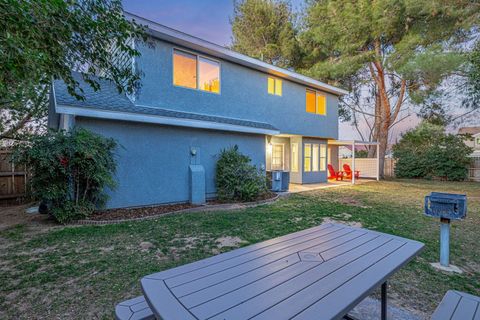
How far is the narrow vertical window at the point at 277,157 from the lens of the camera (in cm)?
1273

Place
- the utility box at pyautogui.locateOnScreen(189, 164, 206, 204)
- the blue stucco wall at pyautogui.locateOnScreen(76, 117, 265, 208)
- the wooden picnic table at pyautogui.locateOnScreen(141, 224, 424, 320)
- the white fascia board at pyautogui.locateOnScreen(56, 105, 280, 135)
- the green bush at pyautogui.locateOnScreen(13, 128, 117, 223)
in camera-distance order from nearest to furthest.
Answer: the wooden picnic table at pyautogui.locateOnScreen(141, 224, 424, 320), the green bush at pyautogui.locateOnScreen(13, 128, 117, 223), the white fascia board at pyautogui.locateOnScreen(56, 105, 280, 135), the blue stucco wall at pyautogui.locateOnScreen(76, 117, 265, 208), the utility box at pyautogui.locateOnScreen(189, 164, 206, 204)

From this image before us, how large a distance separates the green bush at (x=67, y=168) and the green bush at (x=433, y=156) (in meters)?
18.2

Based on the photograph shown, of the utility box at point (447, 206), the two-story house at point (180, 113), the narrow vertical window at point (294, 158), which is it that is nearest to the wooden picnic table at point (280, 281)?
the utility box at point (447, 206)

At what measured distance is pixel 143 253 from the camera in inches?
151

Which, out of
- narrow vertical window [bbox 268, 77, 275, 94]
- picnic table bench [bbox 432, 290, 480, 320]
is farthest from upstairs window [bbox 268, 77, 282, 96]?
picnic table bench [bbox 432, 290, 480, 320]

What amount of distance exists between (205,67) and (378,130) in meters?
13.4

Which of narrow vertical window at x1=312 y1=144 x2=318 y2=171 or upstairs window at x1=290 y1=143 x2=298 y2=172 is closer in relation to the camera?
upstairs window at x1=290 y1=143 x2=298 y2=172

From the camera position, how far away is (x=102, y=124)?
6371 mm

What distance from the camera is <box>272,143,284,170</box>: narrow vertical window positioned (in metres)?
12.7

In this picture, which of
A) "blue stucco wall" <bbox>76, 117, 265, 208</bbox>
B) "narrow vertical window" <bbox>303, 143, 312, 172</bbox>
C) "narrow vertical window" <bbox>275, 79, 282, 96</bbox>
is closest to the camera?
"blue stucco wall" <bbox>76, 117, 265, 208</bbox>

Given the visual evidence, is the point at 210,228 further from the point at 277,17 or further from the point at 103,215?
the point at 277,17

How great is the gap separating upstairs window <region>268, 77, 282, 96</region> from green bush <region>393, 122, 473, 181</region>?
11167 mm

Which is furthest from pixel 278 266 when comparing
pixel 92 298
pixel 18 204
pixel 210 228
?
pixel 18 204

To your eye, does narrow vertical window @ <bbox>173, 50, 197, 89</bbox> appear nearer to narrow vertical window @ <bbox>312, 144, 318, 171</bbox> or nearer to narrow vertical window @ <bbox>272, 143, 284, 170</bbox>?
narrow vertical window @ <bbox>272, 143, 284, 170</bbox>
